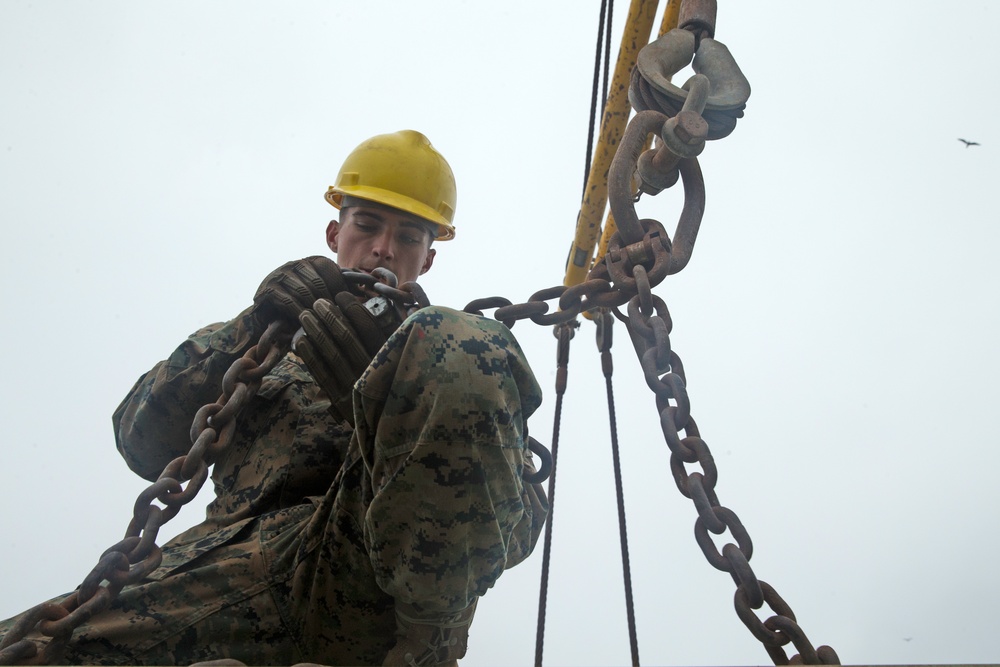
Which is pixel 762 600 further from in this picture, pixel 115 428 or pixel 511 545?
pixel 115 428

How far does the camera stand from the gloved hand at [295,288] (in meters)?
2.04

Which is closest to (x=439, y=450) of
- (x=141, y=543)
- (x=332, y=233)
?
Answer: (x=141, y=543)

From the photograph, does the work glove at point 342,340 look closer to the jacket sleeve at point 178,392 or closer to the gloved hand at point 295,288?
the gloved hand at point 295,288

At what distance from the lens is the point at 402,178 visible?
3.10 meters

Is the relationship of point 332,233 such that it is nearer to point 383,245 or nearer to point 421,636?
point 383,245

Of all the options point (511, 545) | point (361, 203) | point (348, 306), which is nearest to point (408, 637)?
point (511, 545)

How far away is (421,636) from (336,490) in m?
0.36

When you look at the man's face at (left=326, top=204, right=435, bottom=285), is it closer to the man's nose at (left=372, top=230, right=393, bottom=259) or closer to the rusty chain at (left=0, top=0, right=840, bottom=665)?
the man's nose at (left=372, top=230, right=393, bottom=259)

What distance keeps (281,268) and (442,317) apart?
0.67 metres

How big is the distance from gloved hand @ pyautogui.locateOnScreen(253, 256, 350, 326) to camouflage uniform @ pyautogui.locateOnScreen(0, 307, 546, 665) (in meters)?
0.14

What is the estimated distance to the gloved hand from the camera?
204 centimetres

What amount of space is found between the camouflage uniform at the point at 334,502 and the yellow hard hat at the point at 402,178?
876mm

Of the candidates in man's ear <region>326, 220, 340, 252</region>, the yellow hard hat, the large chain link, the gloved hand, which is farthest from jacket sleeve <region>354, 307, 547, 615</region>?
man's ear <region>326, 220, 340, 252</region>

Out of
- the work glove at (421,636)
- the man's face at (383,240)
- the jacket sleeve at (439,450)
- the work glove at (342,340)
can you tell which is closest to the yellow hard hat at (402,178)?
the man's face at (383,240)
